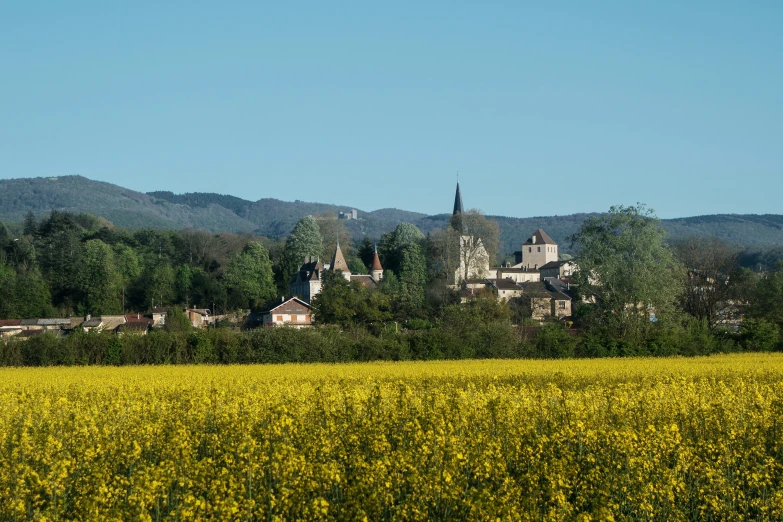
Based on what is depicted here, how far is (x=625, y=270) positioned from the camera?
55000mm

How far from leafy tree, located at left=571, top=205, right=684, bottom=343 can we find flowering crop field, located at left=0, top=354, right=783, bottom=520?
3701 cm

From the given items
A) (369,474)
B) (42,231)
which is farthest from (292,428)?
(42,231)

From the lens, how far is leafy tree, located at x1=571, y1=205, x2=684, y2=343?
53.7 metres

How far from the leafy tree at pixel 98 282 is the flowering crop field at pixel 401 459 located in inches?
3272

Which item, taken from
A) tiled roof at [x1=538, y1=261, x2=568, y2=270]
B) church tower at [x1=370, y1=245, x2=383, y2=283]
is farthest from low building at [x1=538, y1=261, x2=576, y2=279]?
Answer: church tower at [x1=370, y1=245, x2=383, y2=283]

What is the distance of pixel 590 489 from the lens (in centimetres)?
1045

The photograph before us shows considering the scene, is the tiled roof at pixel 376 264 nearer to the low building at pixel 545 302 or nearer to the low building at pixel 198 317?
the low building at pixel 545 302

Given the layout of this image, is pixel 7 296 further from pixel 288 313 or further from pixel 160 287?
pixel 288 313

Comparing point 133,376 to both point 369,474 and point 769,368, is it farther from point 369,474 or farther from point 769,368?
point 369,474

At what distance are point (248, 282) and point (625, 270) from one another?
57394 mm

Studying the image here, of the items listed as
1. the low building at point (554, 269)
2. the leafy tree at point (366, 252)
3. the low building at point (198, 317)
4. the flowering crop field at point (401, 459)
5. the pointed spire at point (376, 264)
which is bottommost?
the low building at point (198, 317)

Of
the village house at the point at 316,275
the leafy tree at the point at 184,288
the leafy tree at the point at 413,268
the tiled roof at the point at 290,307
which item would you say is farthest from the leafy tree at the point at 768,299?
the leafy tree at the point at 184,288

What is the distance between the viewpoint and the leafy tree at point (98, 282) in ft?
318

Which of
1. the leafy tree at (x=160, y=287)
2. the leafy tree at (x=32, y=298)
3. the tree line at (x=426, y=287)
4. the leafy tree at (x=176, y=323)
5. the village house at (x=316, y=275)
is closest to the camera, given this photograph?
the tree line at (x=426, y=287)
